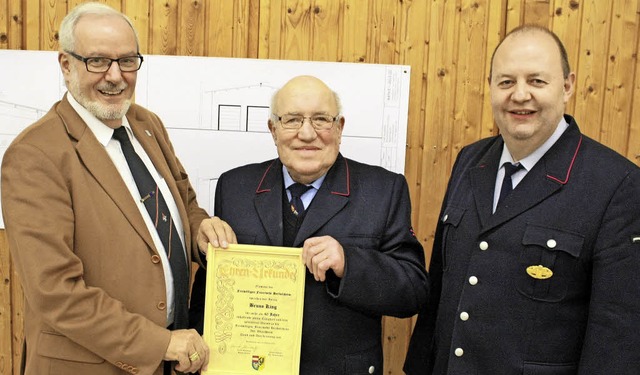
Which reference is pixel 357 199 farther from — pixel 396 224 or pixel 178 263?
pixel 178 263

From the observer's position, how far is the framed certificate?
185 centimetres

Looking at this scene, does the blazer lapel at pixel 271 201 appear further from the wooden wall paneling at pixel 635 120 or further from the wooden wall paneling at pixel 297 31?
the wooden wall paneling at pixel 635 120

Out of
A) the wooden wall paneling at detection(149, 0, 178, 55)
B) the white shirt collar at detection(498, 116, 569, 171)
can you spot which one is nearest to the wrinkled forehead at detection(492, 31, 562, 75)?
the white shirt collar at detection(498, 116, 569, 171)

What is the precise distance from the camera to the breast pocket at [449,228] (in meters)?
1.97

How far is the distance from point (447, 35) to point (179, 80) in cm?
149

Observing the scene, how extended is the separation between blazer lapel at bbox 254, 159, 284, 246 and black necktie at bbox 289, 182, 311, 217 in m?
0.05

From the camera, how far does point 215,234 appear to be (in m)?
1.90

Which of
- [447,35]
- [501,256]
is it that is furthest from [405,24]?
[501,256]

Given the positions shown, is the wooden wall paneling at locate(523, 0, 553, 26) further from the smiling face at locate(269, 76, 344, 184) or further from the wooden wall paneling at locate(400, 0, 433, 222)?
the smiling face at locate(269, 76, 344, 184)

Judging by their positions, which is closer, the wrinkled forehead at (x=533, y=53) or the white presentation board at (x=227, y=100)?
the wrinkled forehead at (x=533, y=53)

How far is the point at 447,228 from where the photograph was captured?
203 centimetres

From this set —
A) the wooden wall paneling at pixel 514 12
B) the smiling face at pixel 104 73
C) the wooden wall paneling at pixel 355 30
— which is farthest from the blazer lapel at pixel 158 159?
the wooden wall paneling at pixel 514 12

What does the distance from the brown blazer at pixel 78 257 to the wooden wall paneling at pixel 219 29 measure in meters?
A: 1.50

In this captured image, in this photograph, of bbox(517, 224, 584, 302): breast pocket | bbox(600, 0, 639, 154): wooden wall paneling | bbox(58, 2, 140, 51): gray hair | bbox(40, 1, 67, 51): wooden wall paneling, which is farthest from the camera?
bbox(40, 1, 67, 51): wooden wall paneling
